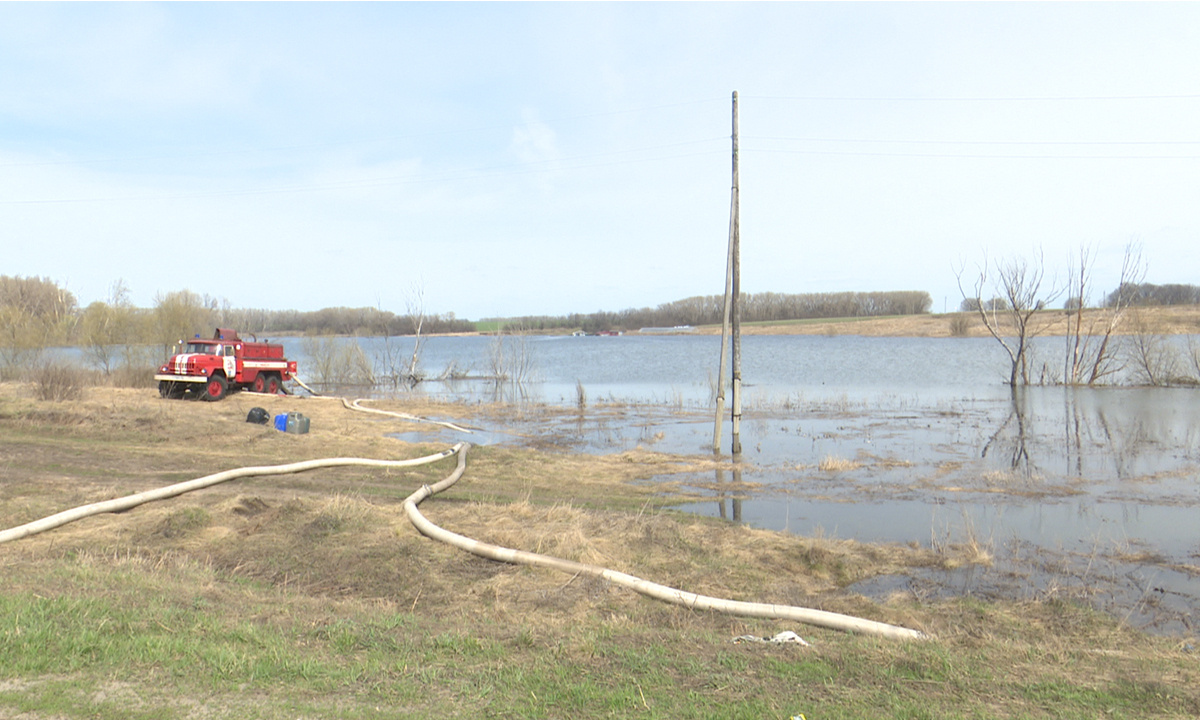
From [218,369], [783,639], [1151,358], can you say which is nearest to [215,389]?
[218,369]

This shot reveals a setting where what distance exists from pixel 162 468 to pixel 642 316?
131 m

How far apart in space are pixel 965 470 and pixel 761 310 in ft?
398

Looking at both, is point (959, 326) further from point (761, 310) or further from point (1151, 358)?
point (761, 310)

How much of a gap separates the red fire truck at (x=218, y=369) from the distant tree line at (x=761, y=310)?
299ft

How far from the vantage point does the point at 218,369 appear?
2605cm

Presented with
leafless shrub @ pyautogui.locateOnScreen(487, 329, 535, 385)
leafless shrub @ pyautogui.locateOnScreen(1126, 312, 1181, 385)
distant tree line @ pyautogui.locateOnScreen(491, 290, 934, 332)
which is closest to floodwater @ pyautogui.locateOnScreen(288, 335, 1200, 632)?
leafless shrub @ pyautogui.locateOnScreen(1126, 312, 1181, 385)

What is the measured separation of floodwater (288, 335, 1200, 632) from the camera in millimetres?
9023

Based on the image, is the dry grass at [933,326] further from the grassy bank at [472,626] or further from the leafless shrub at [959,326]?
the grassy bank at [472,626]

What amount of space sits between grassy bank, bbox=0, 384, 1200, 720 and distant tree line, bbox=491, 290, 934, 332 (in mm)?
110050

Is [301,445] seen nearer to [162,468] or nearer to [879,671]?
[162,468]

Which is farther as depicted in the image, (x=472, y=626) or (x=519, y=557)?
(x=519, y=557)

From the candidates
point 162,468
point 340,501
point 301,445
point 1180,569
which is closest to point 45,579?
point 340,501

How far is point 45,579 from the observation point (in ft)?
21.2

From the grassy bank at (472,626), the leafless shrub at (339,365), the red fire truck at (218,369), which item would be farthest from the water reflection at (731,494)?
the leafless shrub at (339,365)
